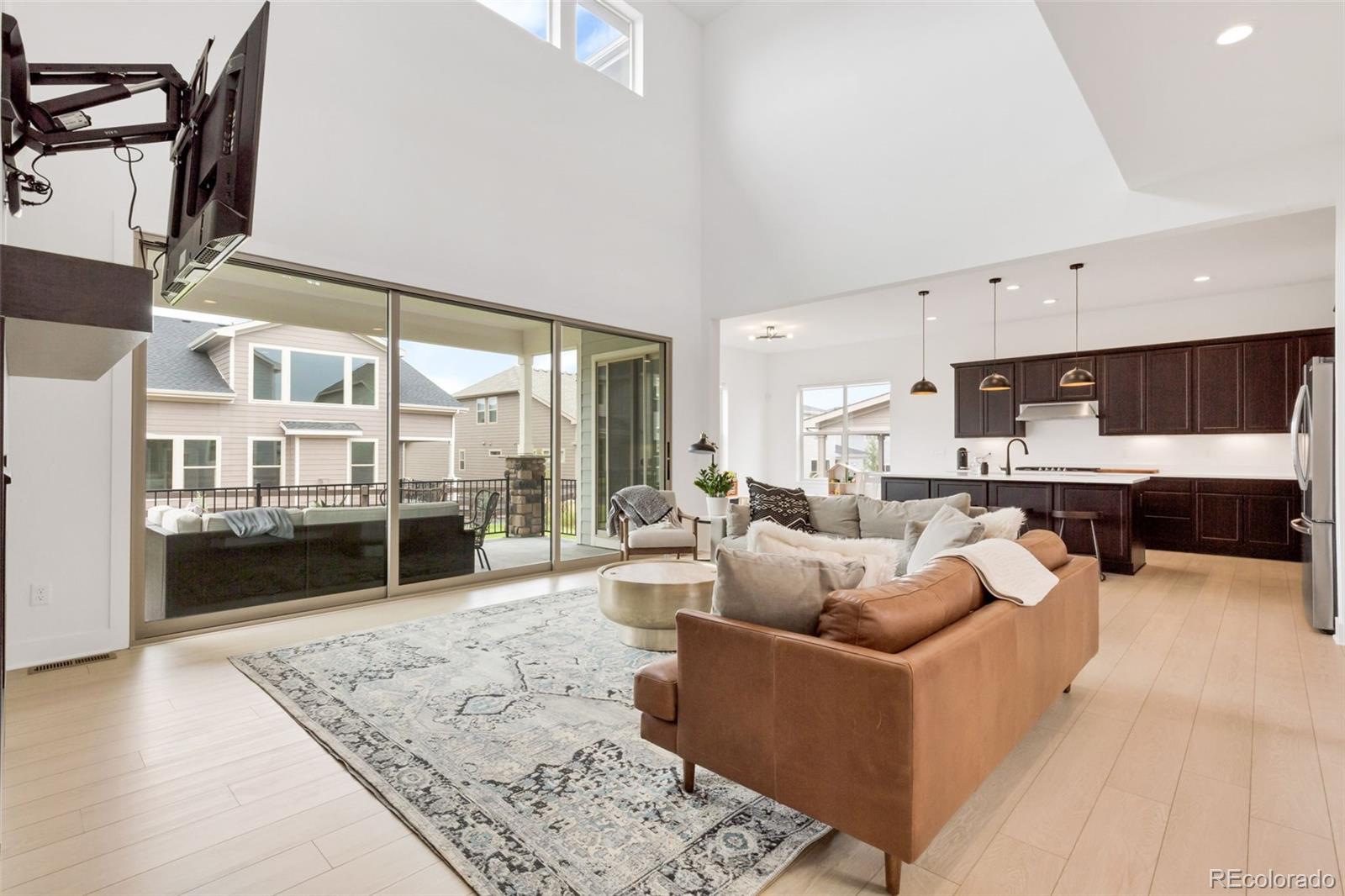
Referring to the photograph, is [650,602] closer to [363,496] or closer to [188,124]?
[363,496]

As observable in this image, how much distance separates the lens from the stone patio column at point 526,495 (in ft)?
18.7

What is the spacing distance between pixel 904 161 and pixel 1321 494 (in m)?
3.84

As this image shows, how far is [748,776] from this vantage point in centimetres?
192

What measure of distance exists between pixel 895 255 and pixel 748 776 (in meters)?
4.86

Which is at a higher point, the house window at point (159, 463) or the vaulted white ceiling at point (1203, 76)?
the vaulted white ceiling at point (1203, 76)

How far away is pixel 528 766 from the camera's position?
2.31m

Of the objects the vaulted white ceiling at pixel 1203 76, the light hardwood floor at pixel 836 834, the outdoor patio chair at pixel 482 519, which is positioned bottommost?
the light hardwood floor at pixel 836 834

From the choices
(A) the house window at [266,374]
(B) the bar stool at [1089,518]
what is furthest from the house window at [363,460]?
(B) the bar stool at [1089,518]

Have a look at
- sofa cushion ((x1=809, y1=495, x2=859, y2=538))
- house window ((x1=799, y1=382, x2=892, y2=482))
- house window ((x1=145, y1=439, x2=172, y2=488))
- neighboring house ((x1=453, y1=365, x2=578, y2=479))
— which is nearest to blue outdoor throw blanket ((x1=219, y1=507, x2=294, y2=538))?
house window ((x1=145, y1=439, x2=172, y2=488))

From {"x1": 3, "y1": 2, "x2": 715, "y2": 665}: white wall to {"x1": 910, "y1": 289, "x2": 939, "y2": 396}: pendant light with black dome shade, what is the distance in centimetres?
234

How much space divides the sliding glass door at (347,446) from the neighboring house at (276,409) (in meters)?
0.01

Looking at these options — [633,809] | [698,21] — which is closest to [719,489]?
[633,809]

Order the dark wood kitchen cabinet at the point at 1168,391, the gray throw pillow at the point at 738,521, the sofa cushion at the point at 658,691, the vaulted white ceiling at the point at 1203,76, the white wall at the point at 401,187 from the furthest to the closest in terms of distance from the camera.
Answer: the dark wood kitchen cabinet at the point at 1168,391
the gray throw pillow at the point at 738,521
the white wall at the point at 401,187
the vaulted white ceiling at the point at 1203,76
the sofa cushion at the point at 658,691

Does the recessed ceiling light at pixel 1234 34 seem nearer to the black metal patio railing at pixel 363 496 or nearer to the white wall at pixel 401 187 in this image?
the white wall at pixel 401 187
